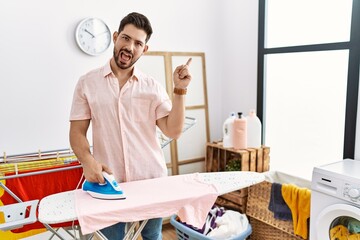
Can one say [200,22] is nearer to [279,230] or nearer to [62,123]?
[62,123]

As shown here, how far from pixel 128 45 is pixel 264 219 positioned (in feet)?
5.62

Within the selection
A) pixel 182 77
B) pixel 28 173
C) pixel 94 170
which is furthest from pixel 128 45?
pixel 28 173

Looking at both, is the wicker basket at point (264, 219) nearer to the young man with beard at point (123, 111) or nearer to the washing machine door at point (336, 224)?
the washing machine door at point (336, 224)

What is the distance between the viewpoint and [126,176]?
1.49m

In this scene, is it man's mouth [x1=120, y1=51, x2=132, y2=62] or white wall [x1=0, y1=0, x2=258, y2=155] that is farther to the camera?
white wall [x1=0, y1=0, x2=258, y2=155]

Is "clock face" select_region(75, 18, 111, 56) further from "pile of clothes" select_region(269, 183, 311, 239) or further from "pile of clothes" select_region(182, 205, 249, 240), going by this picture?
"pile of clothes" select_region(269, 183, 311, 239)

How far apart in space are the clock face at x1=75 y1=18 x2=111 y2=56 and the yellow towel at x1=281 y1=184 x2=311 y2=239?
5.81 feet

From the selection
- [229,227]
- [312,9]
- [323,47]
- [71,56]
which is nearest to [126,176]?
[229,227]

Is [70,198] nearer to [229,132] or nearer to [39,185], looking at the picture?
[39,185]

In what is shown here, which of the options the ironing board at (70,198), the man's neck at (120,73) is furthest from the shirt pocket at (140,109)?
the ironing board at (70,198)

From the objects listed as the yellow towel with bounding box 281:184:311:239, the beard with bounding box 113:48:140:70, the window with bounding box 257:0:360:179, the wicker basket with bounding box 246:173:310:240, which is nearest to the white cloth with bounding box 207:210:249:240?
the wicker basket with bounding box 246:173:310:240

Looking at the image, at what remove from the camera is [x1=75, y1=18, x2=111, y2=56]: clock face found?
2.48 metres

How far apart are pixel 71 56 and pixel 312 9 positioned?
190 cm

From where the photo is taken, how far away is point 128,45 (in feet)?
4.62
